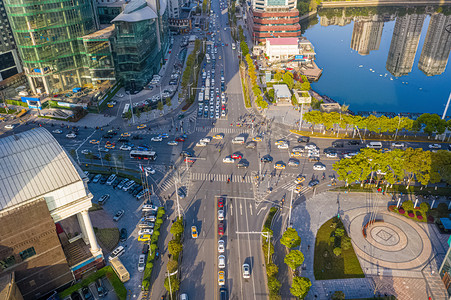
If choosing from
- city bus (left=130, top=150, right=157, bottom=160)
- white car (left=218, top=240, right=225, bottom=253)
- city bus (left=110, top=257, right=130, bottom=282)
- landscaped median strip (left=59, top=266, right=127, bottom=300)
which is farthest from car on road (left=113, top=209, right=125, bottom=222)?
white car (left=218, top=240, right=225, bottom=253)

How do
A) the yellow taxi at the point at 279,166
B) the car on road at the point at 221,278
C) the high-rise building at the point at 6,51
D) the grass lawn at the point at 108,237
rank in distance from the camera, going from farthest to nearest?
the high-rise building at the point at 6,51, the yellow taxi at the point at 279,166, the grass lawn at the point at 108,237, the car on road at the point at 221,278

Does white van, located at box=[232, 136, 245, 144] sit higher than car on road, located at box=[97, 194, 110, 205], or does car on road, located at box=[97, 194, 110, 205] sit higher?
white van, located at box=[232, 136, 245, 144]

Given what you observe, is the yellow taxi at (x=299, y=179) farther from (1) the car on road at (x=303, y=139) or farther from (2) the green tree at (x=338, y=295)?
(2) the green tree at (x=338, y=295)

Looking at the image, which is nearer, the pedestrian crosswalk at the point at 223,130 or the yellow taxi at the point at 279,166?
the yellow taxi at the point at 279,166

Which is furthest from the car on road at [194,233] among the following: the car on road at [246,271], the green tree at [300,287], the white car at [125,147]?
the white car at [125,147]

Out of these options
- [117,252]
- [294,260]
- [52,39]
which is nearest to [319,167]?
[294,260]

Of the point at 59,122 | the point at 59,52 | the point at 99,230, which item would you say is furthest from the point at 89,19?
the point at 99,230

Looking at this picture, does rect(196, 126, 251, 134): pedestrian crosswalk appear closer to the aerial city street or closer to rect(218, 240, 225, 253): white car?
the aerial city street
